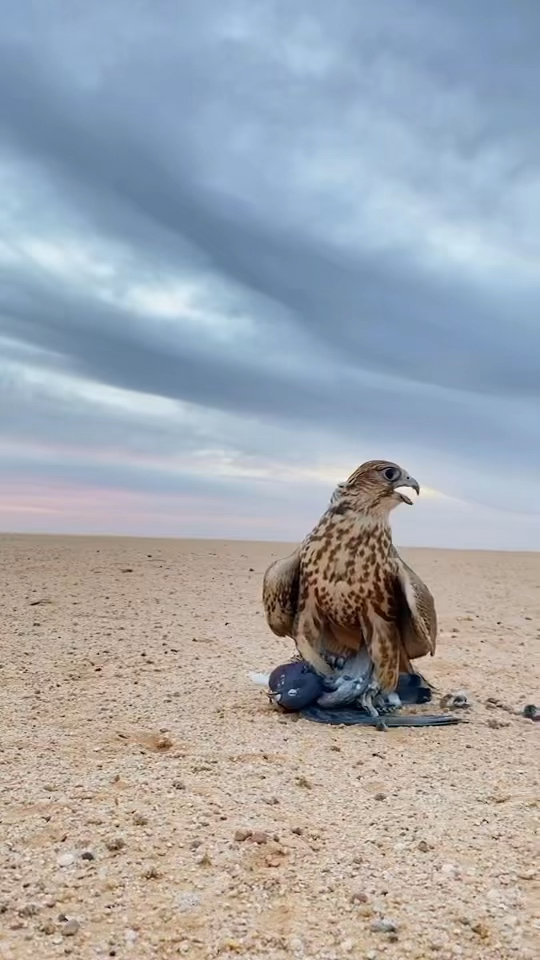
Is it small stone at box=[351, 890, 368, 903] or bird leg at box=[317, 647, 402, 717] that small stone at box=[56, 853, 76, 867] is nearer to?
small stone at box=[351, 890, 368, 903]

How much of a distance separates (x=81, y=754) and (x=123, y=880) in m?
1.58

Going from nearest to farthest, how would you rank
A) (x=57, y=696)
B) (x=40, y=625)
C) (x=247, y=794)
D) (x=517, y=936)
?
1. (x=517, y=936)
2. (x=247, y=794)
3. (x=57, y=696)
4. (x=40, y=625)

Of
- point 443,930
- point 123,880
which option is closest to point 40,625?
point 123,880

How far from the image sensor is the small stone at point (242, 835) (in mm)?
3379

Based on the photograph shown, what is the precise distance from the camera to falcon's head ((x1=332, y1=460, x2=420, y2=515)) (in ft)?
17.7

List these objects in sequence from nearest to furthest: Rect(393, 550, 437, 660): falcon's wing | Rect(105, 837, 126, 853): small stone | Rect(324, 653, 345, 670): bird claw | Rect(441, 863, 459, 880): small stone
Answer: Rect(441, 863, 459, 880): small stone < Rect(105, 837, 126, 853): small stone < Rect(393, 550, 437, 660): falcon's wing < Rect(324, 653, 345, 670): bird claw

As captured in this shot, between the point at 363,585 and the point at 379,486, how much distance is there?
0.66 m

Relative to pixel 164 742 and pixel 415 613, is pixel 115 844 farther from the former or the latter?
pixel 415 613

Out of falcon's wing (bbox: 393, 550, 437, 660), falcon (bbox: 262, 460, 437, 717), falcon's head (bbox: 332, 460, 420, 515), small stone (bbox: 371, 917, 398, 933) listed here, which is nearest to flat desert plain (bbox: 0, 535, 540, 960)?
small stone (bbox: 371, 917, 398, 933)

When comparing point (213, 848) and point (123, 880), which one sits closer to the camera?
point (123, 880)

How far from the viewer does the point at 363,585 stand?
17.6ft

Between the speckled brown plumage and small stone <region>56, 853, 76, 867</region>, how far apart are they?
8.68 feet

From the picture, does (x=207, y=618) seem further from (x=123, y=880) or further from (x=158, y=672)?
(x=123, y=880)

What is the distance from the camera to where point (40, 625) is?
29.6 ft
